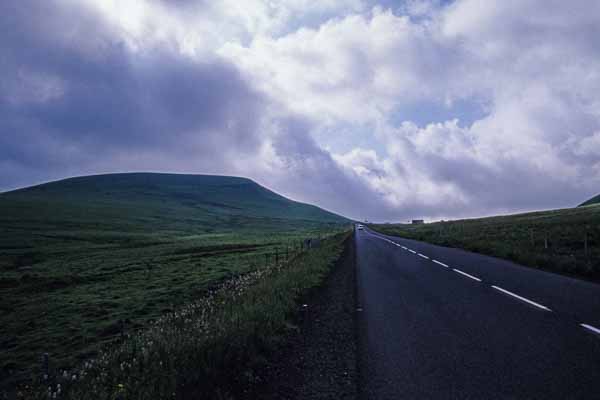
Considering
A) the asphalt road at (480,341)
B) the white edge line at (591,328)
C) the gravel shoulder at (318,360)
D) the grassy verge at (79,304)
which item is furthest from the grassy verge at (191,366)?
the white edge line at (591,328)

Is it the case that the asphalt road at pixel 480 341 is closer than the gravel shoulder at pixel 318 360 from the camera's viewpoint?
Yes

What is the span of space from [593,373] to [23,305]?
1093 inches

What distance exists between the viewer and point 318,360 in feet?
18.3

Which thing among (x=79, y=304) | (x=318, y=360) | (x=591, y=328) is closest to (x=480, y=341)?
(x=591, y=328)

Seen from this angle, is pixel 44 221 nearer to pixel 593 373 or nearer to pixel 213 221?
pixel 213 221

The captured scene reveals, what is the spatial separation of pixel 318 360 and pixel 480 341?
304cm

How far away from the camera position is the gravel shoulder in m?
4.56

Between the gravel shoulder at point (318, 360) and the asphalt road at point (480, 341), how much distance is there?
0.25 metres

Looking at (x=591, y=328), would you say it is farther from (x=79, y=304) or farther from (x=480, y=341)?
(x=79, y=304)

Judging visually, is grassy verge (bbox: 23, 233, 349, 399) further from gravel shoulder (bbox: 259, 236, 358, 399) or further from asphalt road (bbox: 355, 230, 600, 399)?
asphalt road (bbox: 355, 230, 600, 399)

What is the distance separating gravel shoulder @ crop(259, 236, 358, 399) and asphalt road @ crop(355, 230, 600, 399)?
9.8 inches

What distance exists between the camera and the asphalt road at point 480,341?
14.3 feet

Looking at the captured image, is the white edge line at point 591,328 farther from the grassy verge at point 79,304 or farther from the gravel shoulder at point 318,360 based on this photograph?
the grassy verge at point 79,304

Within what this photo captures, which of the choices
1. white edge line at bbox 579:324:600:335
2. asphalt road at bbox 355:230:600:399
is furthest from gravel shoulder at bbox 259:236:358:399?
white edge line at bbox 579:324:600:335
